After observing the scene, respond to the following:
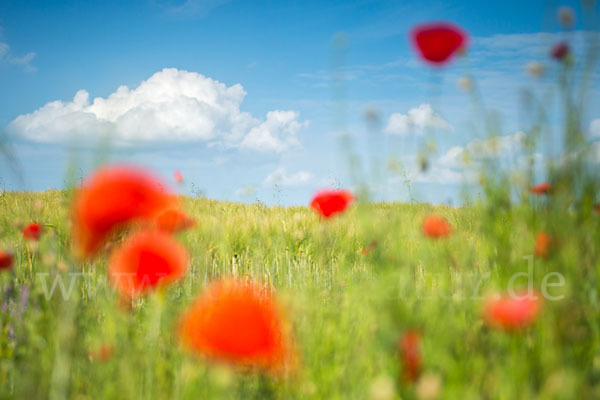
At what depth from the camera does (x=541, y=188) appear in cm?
193

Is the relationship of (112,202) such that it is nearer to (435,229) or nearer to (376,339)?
(376,339)

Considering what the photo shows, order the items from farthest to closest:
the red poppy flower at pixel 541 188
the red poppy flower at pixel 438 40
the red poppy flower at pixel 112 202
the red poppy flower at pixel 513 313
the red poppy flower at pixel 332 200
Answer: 1. the red poppy flower at pixel 332 200
2. the red poppy flower at pixel 541 188
3. the red poppy flower at pixel 438 40
4. the red poppy flower at pixel 513 313
5. the red poppy flower at pixel 112 202

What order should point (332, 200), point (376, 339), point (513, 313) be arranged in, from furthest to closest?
1. point (332, 200)
2. point (376, 339)
3. point (513, 313)

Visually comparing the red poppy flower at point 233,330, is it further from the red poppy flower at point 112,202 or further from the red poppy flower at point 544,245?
the red poppy flower at point 544,245

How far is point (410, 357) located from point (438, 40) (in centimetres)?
95

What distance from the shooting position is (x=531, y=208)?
1979 millimetres

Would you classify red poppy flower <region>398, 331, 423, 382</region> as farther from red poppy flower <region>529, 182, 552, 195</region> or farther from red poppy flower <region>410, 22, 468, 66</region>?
red poppy flower <region>529, 182, 552, 195</region>

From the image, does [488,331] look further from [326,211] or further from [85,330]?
[85,330]

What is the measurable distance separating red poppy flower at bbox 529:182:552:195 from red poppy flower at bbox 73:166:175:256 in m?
1.60

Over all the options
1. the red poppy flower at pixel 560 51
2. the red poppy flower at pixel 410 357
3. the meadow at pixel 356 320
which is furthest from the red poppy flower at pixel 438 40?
the red poppy flower at pixel 410 357

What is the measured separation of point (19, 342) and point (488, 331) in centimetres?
183

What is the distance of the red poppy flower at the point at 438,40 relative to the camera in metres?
1.44

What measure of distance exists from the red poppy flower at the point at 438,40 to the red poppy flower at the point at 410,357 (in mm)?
886

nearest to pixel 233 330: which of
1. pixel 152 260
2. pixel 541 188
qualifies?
pixel 152 260
